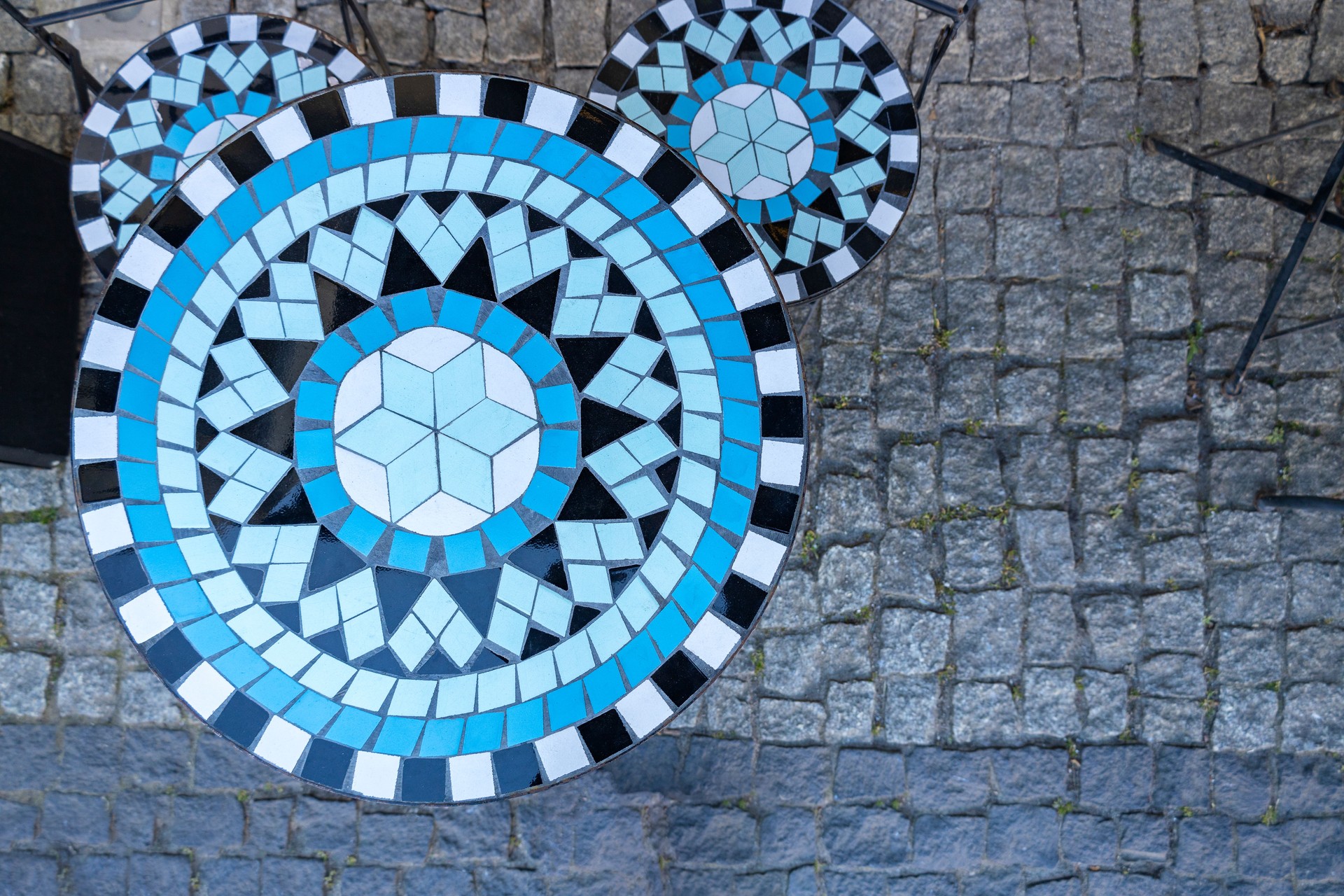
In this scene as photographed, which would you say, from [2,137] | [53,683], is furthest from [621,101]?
[53,683]

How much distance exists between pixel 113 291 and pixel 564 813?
2691 mm

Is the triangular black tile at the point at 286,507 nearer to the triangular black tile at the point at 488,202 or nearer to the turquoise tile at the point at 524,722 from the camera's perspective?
the turquoise tile at the point at 524,722

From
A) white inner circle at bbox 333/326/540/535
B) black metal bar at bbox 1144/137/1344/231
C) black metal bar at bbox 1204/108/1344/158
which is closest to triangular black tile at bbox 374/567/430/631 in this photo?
white inner circle at bbox 333/326/540/535

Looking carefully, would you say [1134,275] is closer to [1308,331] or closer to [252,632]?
[1308,331]

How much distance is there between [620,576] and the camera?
7.32ft

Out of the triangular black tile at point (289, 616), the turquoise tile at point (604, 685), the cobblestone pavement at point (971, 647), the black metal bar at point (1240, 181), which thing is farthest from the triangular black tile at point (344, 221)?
the black metal bar at point (1240, 181)

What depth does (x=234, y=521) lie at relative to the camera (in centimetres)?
226

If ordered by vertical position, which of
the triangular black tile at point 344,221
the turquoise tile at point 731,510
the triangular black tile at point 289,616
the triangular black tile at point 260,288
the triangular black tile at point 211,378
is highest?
the triangular black tile at point 344,221

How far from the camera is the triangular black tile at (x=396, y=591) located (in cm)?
223

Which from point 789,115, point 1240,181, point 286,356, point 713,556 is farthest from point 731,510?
point 1240,181

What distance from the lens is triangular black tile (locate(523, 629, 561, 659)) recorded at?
2.22m

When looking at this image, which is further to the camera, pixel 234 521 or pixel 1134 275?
pixel 1134 275

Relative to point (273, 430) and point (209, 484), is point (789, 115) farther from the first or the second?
point (209, 484)

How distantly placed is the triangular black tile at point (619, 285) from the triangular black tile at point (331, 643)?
119 centimetres
